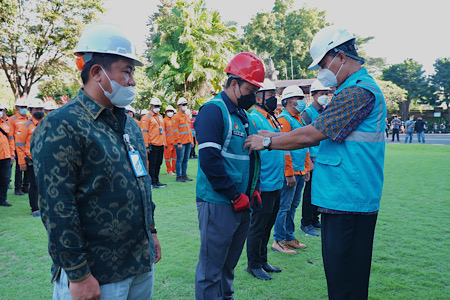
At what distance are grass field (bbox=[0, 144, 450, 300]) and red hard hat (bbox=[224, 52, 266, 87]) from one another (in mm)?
2255

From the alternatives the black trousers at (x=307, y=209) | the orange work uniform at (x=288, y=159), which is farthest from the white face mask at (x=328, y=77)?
the black trousers at (x=307, y=209)

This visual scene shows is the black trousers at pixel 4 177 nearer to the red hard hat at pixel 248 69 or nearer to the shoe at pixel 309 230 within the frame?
the shoe at pixel 309 230

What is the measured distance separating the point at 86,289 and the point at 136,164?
64cm

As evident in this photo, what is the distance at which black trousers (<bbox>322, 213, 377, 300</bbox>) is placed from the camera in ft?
7.35

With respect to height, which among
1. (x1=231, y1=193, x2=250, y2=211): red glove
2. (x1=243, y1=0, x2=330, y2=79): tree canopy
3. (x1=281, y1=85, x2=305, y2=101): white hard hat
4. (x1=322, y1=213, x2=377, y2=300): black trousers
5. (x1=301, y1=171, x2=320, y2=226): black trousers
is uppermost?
(x1=243, y1=0, x2=330, y2=79): tree canopy

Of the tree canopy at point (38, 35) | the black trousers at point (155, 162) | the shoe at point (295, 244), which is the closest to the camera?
the shoe at point (295, 244)

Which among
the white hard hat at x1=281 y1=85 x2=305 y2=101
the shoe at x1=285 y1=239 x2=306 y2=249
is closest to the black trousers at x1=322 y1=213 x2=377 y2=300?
the shoe at x1=285 y1=239 x2=306 y2=249

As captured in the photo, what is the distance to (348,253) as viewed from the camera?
2.24 m

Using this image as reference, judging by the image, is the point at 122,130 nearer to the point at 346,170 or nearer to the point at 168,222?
the point at 346,170

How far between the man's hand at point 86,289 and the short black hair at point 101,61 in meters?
1.01

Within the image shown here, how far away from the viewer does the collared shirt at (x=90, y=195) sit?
1.38m

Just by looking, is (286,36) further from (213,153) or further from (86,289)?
(86,289)

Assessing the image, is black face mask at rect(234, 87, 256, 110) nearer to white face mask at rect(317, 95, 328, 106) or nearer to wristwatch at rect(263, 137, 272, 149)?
wristwatch at rect(263, 137, 272, 149)

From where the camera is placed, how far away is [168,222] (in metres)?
5.73
